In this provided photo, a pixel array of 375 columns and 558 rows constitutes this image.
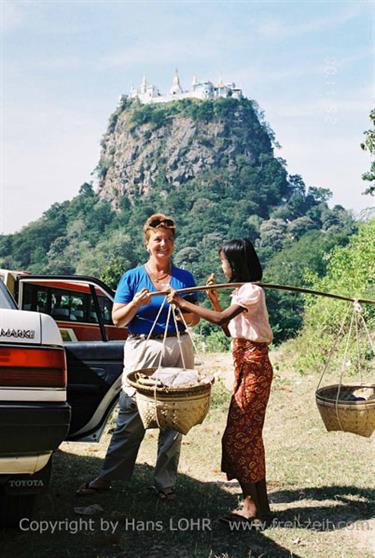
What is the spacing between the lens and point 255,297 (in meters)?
3.94

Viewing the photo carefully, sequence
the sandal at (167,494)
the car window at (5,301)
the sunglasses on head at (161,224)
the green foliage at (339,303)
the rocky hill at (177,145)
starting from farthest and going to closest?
the rocky hill at (177,145)
the green foliage at (339,303)
the sandal at (167,494)
the sunglasses on head at (161,224)
the car window at (5,301)

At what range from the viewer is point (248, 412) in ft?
13.3

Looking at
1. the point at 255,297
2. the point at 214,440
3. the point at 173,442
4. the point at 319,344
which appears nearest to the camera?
the point at 255,297

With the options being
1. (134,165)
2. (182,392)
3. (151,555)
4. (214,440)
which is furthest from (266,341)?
(134,165)

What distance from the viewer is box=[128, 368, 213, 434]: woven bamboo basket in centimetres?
372

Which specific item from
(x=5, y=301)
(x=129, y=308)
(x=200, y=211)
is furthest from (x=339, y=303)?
(x=200, y=211)

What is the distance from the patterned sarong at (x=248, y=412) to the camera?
4.05 meters

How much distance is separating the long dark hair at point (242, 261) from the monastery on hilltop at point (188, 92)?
161942mm

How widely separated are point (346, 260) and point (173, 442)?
468 inches

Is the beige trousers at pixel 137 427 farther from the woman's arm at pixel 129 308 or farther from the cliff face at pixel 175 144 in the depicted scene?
the cliff face at pixel 175 144

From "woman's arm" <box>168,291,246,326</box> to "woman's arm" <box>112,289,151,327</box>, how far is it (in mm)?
218

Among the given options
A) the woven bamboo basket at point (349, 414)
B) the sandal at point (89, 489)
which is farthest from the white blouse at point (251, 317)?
the sandal at point (89, 489)

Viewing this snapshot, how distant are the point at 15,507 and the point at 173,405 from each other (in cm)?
105

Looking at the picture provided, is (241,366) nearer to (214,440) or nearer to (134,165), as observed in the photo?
(214,440)
